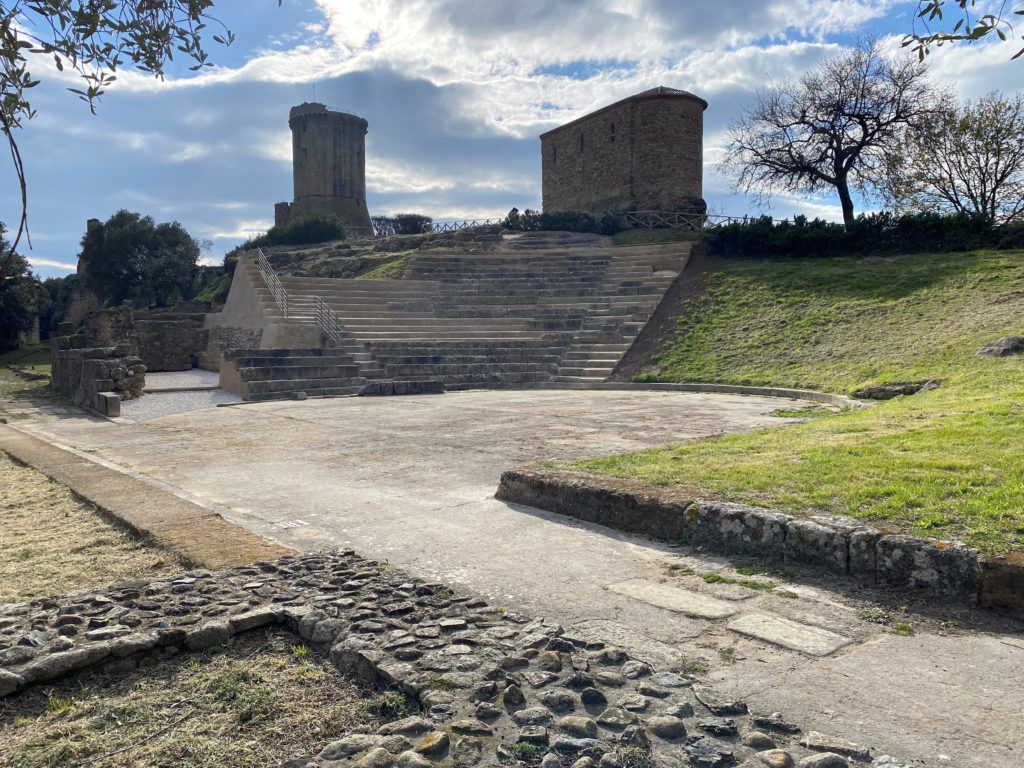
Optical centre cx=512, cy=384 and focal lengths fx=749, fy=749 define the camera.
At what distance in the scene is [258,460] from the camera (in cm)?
743

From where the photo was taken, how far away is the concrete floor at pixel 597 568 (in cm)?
245

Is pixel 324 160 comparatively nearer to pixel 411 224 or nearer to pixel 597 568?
pixel 411 224

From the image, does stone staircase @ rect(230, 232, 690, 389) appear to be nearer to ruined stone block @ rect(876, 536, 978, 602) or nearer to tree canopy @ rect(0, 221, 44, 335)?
ruined stone block @ rect(876, 536, 978, 602)

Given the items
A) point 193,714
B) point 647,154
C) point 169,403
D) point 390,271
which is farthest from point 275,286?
point 647,154

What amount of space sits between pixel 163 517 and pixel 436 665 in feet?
9.57

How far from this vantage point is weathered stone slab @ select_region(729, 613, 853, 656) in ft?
9.57

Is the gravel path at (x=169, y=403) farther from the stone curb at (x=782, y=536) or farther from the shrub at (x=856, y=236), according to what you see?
the shrub at (x=856, y=236)

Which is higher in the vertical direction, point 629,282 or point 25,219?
point 629,282

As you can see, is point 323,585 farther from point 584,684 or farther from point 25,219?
point 25,219

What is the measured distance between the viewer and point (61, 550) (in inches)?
171

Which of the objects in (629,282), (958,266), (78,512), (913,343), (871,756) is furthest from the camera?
(629,282)

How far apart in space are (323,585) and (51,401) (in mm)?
14156

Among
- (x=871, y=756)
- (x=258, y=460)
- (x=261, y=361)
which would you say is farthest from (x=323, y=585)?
(x=261, y=361)

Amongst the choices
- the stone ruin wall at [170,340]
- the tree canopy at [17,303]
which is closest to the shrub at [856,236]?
the stone ruin wall at [170,340]
